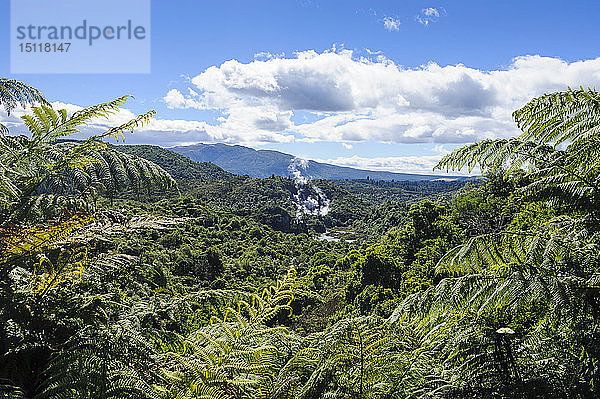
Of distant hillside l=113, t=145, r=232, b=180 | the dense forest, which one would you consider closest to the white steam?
distant hillside l=113, t=145, r=232, b=180

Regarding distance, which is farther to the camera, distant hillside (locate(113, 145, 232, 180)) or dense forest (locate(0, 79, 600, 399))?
distant hillside (locate(113, 145, 232, 180))

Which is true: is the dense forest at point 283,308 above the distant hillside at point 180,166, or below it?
below

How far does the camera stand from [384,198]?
193 meters

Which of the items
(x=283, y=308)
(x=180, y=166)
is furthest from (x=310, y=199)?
(x=283, y=308)

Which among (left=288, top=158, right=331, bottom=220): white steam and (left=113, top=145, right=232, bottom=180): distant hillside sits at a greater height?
(left=113, top=145, right=232, bottom=180): distant hillside

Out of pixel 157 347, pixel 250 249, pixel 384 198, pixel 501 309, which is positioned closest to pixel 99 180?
pixel 157 347

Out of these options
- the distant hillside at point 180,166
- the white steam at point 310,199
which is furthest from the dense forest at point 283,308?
the white steam at point 310,199

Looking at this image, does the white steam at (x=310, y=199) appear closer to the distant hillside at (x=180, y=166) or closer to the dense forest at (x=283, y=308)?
the distant hillside at (x=180, y=166)

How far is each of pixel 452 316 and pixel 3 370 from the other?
7.24 ft

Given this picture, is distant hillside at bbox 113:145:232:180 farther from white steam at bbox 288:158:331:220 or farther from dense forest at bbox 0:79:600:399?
dense forest at bbox 0:79:600:399

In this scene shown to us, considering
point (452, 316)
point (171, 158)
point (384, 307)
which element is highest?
point (171, 158)

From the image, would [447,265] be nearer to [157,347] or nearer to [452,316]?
[452,316]

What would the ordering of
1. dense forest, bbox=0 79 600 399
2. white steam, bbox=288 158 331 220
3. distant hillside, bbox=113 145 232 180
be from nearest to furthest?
dense forest, bbox=0 79 600 399 → distant hillside, bbox=113 145 232 180 → white steam, bbox=288 158 331 220

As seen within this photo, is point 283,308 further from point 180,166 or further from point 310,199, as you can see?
point 310,199
